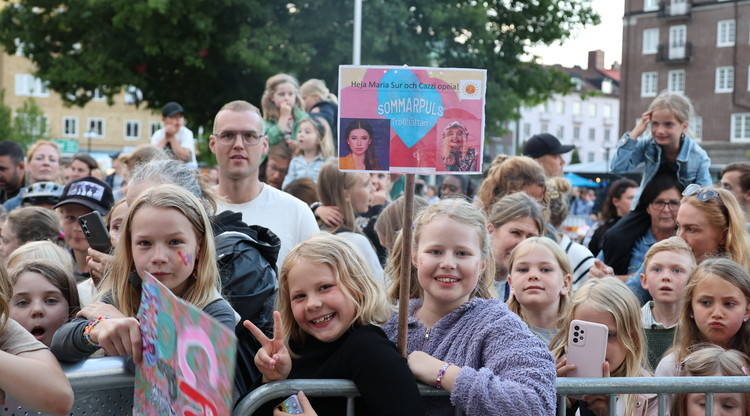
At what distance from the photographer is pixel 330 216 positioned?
618 cm

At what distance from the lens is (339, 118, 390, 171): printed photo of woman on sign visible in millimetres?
3262

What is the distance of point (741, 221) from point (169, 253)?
3.44m

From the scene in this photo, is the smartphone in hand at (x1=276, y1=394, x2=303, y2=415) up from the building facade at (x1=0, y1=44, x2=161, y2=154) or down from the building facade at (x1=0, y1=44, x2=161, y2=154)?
down

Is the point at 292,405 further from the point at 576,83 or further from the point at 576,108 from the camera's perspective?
the point at 576,108

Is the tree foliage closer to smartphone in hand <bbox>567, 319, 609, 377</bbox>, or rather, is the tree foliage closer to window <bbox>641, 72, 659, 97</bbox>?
smartphone in hand <bbox>567, 319, 609, 377</bbox>

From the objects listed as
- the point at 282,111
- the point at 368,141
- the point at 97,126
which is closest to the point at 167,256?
the point at 368,141

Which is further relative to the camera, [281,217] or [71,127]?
[71,127]

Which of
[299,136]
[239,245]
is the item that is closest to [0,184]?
[299,136]

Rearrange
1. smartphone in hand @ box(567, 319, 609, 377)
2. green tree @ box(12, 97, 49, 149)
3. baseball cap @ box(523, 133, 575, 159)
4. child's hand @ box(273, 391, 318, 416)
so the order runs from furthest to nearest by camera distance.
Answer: green tree @ box(12, 97, 49, 149)
baseball cap @ box(523, 133, 575, 159)
smartphone in hand @ box(567, 319, 609, 377)
child's hand @ box(273, 391, 318, 416)

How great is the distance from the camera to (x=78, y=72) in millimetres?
23562

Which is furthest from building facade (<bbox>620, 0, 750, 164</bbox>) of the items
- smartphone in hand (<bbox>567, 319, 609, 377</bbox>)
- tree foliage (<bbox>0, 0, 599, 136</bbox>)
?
smartphone in hand (<bbox>567, 319, 609, 377</bbox>)

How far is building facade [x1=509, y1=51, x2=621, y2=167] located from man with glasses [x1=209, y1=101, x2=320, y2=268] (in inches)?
3947

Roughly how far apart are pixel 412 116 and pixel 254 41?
19.8 meters

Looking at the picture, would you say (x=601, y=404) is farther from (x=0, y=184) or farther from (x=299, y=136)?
(x=0, y=184)
